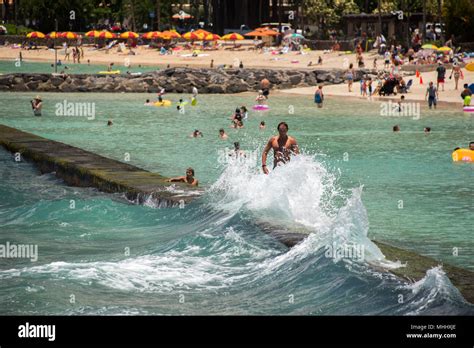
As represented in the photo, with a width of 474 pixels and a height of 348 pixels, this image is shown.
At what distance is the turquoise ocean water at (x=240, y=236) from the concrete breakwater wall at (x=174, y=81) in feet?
105

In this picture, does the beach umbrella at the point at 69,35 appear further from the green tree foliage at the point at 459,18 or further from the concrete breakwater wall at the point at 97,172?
the concrete breakwater wall at the point at 97,172

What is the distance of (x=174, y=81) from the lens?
70375 mm

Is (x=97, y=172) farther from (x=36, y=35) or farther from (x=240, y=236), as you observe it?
(x=36, y=35)

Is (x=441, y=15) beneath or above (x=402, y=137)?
above

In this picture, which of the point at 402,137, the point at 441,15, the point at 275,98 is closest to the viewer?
the point at 402,137

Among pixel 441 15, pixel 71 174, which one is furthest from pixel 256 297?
pixel 441 15

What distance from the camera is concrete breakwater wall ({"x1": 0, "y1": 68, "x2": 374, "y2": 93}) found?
228ft

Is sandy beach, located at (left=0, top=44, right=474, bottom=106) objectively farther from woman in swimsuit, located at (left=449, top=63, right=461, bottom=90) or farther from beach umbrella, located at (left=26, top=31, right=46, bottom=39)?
beach umbrella, located at (left=26, top=31, right=46, bottom=39)

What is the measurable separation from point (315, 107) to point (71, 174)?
107 ft

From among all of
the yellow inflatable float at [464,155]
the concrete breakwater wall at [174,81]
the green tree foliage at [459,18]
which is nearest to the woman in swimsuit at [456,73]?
the concrete breakwater wall at [174,81]

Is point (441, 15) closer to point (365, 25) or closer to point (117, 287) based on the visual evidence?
point (365, 25)

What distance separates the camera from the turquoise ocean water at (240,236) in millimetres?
14805

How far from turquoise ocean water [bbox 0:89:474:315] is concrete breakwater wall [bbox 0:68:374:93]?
1261 inches

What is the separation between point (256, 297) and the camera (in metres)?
15.3
